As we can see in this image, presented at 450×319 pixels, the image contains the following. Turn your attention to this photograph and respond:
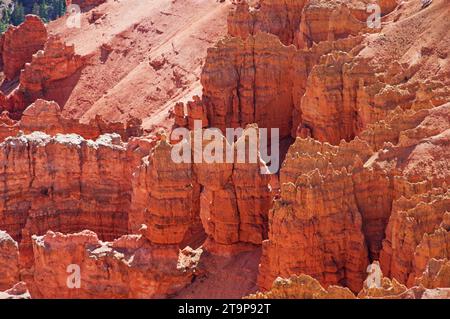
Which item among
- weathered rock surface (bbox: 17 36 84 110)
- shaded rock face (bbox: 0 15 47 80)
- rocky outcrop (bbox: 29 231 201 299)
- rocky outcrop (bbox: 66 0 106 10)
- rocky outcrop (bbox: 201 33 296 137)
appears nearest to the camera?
rocky outcrop (bbox: 29 231 201 299)

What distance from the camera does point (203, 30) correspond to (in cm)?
7538

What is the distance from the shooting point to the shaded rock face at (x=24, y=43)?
81.1 metres

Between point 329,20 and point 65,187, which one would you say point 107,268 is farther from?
point 329,20

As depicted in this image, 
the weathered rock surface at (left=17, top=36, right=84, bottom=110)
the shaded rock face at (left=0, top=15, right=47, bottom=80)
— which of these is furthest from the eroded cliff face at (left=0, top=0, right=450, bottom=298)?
the shaded rock face at (left=0, top=15, right=47, bottom=80)

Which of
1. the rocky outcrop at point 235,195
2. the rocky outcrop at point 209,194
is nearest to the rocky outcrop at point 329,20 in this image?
the rocky outcrop at point 235,195

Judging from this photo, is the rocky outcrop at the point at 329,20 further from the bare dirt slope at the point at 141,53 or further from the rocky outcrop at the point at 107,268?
the rocky outcrop at the point at 107,268

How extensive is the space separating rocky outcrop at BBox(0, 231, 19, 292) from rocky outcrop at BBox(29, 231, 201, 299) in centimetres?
97

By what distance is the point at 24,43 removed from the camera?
81.1m

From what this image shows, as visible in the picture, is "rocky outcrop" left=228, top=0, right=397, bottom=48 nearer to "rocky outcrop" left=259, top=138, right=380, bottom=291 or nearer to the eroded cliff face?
the eroded cliff face

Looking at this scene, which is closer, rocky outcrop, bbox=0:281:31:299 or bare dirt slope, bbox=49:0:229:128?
rocky outcrop, bbox=0:281:31:299

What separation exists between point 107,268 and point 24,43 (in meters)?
40.3

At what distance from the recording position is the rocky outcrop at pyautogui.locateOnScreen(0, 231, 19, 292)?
139 feet

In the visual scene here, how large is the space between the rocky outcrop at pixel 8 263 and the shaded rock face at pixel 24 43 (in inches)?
1545
